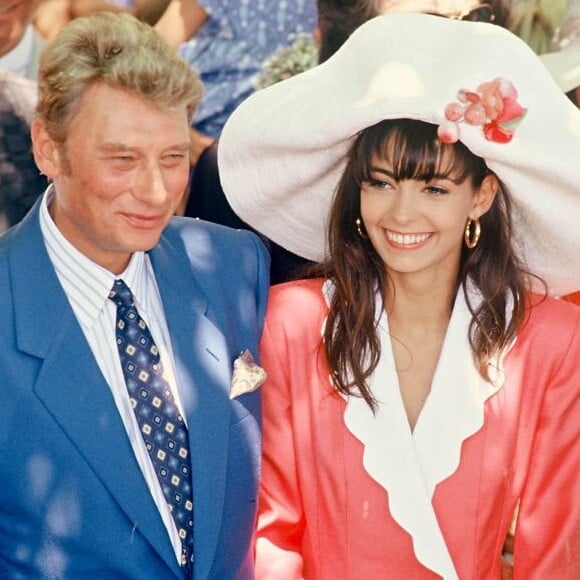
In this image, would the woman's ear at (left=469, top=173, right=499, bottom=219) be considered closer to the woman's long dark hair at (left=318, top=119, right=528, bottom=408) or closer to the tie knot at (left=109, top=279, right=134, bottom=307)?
the woman's long dark hair at (left=318, top=119, right=528, bottom=408)

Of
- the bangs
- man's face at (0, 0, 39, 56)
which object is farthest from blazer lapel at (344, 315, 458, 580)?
man's face at (0, 0, 39, 56)

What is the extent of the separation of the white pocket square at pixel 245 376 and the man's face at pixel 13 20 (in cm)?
165

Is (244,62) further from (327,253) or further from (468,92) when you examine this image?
(468,92)

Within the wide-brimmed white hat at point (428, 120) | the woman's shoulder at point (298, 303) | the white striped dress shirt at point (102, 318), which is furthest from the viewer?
the woman's shoulder at point (298, 303)

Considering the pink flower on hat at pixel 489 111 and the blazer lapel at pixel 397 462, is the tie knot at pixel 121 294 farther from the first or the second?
the pink flower on hat at pixel 489 111

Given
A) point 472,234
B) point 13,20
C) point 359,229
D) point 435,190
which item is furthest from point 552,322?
point 13,20

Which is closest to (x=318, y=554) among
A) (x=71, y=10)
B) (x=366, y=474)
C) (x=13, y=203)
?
(x=366, y=474)

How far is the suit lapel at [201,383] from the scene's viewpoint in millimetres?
2697

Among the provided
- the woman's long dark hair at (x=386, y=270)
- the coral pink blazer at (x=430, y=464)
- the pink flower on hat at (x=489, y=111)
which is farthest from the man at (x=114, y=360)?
the pink flower on hat at (x=489, y=111)

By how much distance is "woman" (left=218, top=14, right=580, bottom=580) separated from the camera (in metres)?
2.84

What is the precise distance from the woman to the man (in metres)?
0.19

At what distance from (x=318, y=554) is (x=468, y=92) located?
3.64ft

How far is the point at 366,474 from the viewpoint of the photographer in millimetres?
2932

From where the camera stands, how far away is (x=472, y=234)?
311 centimetres
